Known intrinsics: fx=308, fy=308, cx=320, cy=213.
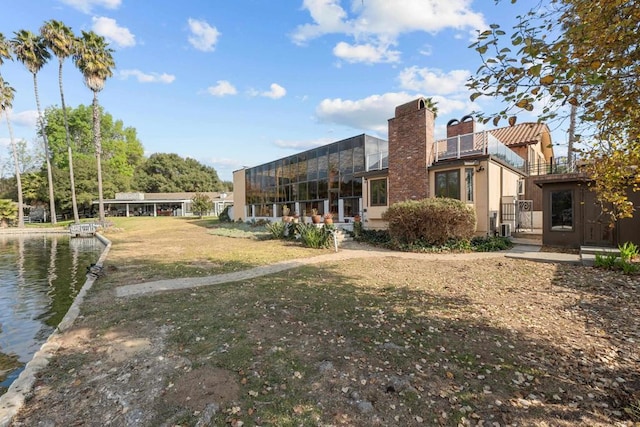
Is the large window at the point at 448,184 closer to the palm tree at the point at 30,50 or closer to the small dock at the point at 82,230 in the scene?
the small dock at the point at 82,230

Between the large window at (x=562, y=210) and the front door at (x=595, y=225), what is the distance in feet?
1.37

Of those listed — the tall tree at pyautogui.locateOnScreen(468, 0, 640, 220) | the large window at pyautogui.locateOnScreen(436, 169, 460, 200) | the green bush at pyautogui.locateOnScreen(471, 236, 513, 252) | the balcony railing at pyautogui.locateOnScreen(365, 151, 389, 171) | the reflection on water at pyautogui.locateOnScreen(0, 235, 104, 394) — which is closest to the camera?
the tall tree at pyautogui.locateOnScreen(468, 0, 640, 220)

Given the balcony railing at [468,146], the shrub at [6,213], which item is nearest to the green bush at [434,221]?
the balcony railing at [468,146]

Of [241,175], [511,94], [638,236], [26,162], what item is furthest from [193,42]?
[26,162]

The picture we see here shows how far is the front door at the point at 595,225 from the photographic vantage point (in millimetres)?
10102

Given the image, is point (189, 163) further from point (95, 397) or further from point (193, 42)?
point (95, 397)

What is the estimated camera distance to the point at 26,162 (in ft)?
165

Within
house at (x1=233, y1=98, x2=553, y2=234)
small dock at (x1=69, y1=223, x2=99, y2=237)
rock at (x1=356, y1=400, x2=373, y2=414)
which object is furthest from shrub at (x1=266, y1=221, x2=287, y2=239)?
small dock at (x1=69, y1=223, x2=99, y2=237)

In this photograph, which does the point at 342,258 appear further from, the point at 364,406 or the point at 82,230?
the point at 82,230

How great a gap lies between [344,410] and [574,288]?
21.1 ft

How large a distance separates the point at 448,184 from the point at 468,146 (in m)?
1.97

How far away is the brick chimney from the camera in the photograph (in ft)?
47.1

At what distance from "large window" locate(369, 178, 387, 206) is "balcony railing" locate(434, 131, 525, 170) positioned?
9.82 feet

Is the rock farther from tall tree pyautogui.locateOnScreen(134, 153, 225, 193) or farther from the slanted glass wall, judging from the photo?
tall tree pyautogui.locateOnScreen(134, 153, 225, 193)
